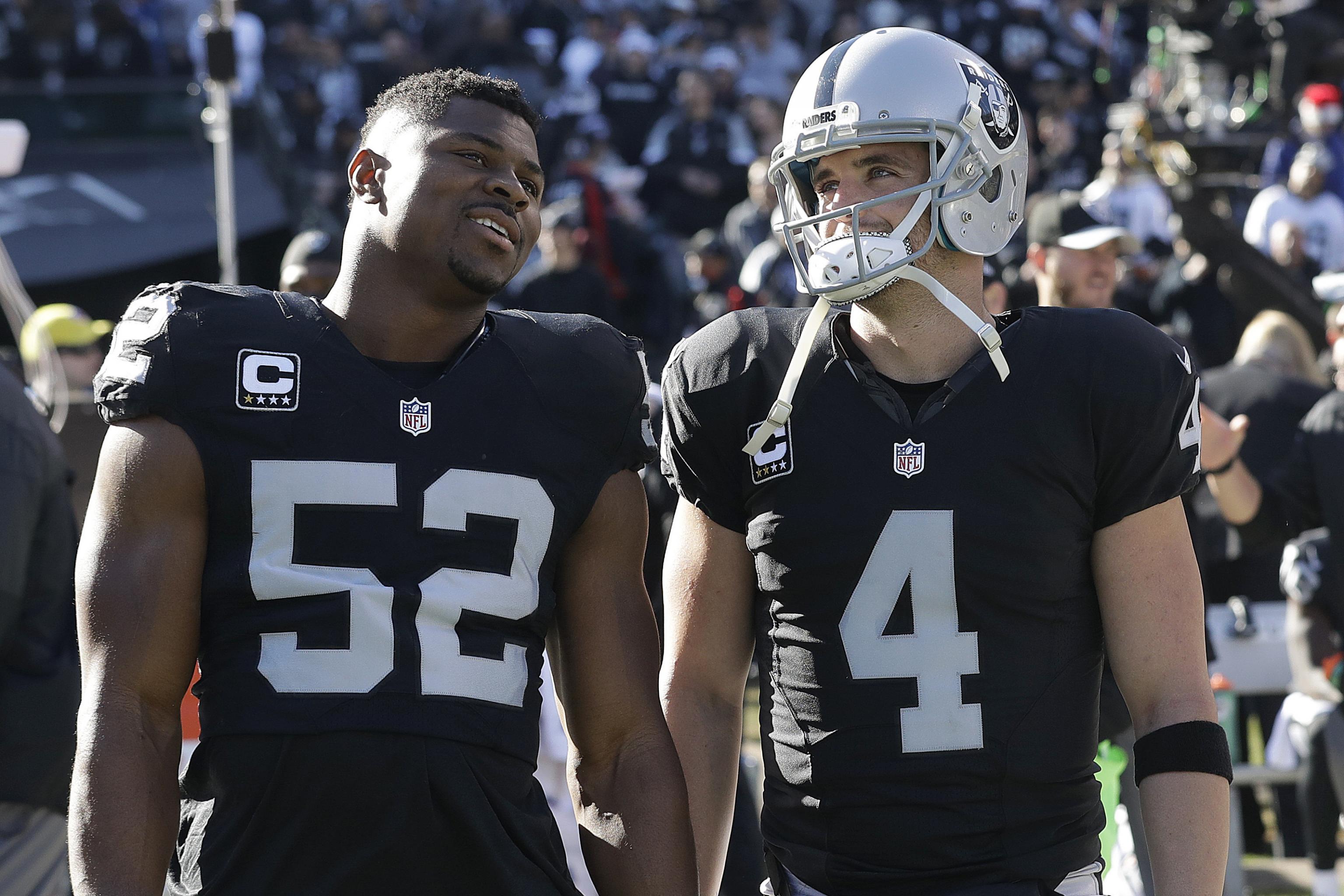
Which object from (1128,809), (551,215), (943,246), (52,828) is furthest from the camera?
(551,215)

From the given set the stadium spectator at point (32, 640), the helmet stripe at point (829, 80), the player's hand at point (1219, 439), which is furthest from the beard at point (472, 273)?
the player's hand at point (1219, 439)

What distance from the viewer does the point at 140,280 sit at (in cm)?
1052

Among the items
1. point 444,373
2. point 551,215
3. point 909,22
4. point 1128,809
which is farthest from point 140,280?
point 444,373

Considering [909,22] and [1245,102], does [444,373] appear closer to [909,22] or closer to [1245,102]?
[1245,102]

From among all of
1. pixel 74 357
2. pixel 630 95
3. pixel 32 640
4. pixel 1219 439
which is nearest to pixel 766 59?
pixel 630 95

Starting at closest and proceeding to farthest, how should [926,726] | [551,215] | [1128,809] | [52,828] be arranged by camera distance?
[926,726] < [52,828] < [1128,809] < [551,215]

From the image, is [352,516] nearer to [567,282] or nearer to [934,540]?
[934,540]

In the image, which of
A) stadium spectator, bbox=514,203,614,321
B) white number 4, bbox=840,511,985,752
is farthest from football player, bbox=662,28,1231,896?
stadium spectator, bbox=514,203,614,321

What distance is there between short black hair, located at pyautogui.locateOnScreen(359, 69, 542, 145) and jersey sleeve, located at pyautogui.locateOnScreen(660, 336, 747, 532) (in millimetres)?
A: 446

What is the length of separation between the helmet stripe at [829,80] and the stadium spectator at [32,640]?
6.41ft

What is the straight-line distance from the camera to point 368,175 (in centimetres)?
231

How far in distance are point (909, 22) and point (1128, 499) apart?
12.6 meters

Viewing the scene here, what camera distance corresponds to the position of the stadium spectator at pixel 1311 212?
998 cm

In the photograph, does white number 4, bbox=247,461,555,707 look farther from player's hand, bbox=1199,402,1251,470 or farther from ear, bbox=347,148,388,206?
player's hand, bbox=1199,402,1251,470
